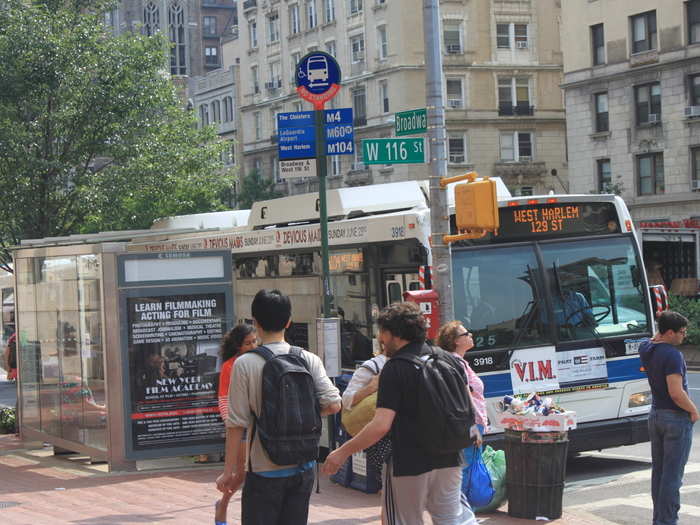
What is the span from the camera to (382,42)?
66.3 m

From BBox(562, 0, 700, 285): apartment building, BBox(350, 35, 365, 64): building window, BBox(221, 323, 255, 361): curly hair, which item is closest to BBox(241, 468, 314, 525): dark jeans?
BBox(221, 323, 255, 361): curly hair

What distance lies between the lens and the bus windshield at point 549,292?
11.8 metres

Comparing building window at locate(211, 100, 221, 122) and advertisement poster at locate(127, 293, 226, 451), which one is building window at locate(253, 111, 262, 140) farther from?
advertisement poster at locate(127, 293, 226, 451)

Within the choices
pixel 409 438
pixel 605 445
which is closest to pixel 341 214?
pixel 605 445

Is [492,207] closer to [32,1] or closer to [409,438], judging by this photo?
[409,438]

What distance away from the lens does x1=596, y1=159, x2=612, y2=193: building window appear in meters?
51.0

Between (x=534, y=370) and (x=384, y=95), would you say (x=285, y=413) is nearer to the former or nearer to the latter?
(x=534, y=370)

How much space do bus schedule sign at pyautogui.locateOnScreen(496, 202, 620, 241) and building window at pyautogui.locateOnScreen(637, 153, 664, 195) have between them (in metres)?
37.1

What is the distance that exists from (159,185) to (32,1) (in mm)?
4010

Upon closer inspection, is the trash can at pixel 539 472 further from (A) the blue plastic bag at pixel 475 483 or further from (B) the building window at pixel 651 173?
(B) the building window at pixel 651 173

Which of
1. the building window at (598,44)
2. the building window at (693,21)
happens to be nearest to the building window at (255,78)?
the building window at (598,44)

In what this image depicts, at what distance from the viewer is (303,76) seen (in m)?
11.3

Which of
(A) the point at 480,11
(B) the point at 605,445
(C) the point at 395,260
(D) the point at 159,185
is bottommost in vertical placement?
(B) the point at 605,445

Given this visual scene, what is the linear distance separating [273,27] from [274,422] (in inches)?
2860
